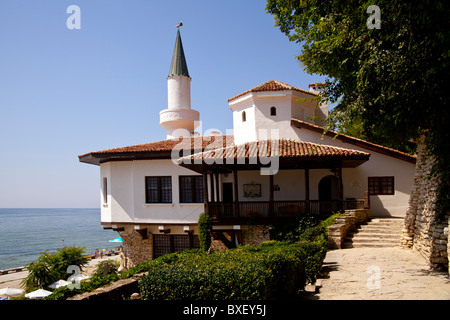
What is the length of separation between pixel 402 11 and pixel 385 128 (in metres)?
3.13

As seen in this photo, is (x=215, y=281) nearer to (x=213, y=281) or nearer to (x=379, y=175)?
(x=213, y=281)

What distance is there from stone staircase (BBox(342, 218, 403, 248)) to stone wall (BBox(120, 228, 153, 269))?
979 cm

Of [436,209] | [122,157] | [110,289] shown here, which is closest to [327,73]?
[436,209]

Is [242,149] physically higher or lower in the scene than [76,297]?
higher

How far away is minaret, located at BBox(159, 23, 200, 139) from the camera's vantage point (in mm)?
22266

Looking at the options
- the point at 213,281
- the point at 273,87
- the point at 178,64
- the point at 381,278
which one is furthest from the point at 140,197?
the point at 213,281

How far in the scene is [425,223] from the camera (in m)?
9.97

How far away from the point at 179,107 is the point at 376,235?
1444 centimetres

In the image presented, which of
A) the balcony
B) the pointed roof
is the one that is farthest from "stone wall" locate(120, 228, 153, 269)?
the pointed roof

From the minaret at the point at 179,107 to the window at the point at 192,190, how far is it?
6026mm

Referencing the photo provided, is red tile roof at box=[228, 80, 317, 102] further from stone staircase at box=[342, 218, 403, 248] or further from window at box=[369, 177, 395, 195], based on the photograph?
stone staircase at box=[342, 218, 403, 248]
